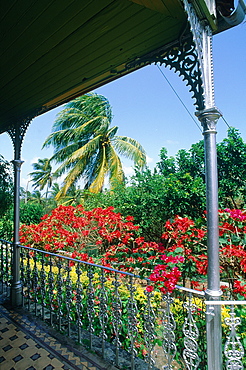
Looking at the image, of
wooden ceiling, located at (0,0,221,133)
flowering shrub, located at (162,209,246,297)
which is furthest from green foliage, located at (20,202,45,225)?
flowering shrub, located at (162,209,246,297)

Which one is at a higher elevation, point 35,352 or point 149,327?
point 149,327

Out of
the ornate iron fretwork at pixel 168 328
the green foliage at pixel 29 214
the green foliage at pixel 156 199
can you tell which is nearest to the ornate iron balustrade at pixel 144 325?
the ornate iron fretwork at pixel 168 328

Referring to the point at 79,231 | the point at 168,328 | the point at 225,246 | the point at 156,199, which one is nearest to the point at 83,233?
the point at 79,231

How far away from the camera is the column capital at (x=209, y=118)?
134 cm

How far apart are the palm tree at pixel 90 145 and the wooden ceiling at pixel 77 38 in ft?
24.9

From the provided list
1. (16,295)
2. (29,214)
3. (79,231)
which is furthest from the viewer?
(29,214)

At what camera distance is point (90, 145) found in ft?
33.9

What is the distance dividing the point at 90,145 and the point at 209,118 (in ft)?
30.4

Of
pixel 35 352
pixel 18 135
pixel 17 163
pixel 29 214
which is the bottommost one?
pixel 35 352

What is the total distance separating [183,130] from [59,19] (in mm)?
18024

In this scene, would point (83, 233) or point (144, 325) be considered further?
point (83, 233)

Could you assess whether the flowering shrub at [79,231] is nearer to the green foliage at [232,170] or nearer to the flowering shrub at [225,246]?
the flowering shrub at [225,246]

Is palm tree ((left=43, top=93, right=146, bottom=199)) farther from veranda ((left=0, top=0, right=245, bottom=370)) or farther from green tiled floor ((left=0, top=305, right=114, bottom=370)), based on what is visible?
veranda ((left=0, top=0, right=245, bottom=370))

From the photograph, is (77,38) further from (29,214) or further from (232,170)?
(29,214)
